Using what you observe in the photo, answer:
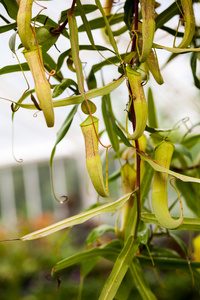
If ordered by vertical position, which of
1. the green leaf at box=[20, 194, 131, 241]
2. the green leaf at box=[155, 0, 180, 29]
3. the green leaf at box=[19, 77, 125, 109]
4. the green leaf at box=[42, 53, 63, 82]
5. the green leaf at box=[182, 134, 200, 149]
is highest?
the green leaf at box=[155, 0, 180, 29]

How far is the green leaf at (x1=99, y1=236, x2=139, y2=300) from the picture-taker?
15.5 inches

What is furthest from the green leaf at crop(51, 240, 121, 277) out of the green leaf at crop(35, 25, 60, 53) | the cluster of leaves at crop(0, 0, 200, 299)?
the green leaf at crop(35, 25, 60, 53)

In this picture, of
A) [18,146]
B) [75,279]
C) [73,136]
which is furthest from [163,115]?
[18,146]

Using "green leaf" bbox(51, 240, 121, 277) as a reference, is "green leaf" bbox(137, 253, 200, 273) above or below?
below

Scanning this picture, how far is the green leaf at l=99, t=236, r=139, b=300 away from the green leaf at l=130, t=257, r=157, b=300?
0.05 meters

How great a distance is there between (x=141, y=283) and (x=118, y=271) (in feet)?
0.31

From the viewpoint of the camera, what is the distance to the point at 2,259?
13.3 feet

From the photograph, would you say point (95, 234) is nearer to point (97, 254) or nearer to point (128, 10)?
point (97, 254)

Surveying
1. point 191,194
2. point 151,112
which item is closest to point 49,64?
point 151,112

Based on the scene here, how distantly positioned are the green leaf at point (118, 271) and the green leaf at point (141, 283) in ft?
0.17

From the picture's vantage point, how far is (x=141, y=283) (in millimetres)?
495

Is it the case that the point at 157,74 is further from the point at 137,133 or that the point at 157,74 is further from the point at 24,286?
A: the point at 24,286

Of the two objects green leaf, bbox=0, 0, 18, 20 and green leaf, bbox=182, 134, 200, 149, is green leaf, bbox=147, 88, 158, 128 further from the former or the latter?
green leaf, bbox=0, 0, 18, 20

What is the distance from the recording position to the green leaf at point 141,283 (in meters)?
0.47
